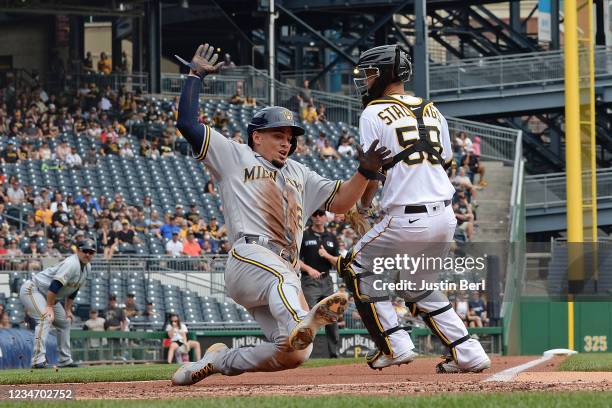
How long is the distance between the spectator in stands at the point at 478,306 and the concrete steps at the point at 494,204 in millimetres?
5297

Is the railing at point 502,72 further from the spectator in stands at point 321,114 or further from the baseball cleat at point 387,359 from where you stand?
the baseball cleat at point 387,359

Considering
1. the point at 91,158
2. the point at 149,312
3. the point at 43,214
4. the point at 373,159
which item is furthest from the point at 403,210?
the point at 91,158

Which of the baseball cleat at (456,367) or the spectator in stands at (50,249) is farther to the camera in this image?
the spectator in stands at (50,249)

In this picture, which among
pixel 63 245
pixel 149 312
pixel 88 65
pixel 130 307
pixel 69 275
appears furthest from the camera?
pixel 88 65

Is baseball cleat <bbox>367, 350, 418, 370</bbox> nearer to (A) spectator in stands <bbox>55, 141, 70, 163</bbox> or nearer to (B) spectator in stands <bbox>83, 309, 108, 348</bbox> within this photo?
(B) spectator in stands <bbox>83, 309, 108, 348</bbox>

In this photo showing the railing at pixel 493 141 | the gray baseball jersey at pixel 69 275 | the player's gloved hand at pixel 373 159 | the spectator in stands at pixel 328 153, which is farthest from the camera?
the railing at pixel 493 141

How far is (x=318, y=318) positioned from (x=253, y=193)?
1.09 meters

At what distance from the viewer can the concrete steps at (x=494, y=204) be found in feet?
88.5

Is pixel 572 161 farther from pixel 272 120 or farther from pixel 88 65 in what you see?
pixel 88 65

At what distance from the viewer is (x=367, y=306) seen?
957 centimetres

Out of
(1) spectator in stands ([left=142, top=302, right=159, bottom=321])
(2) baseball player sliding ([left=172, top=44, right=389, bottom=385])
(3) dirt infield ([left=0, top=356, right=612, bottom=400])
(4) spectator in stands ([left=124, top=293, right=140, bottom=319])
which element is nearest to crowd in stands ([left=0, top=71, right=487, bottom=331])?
(4) spectator in stands ([left=124, top=293, right=140, bottom=319])

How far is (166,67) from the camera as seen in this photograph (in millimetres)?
42781

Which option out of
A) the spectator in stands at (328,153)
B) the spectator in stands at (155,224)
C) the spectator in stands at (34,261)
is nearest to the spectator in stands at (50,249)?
the spectator in stands at (34,261)

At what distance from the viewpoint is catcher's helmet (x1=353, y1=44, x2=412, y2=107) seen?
959 cm
